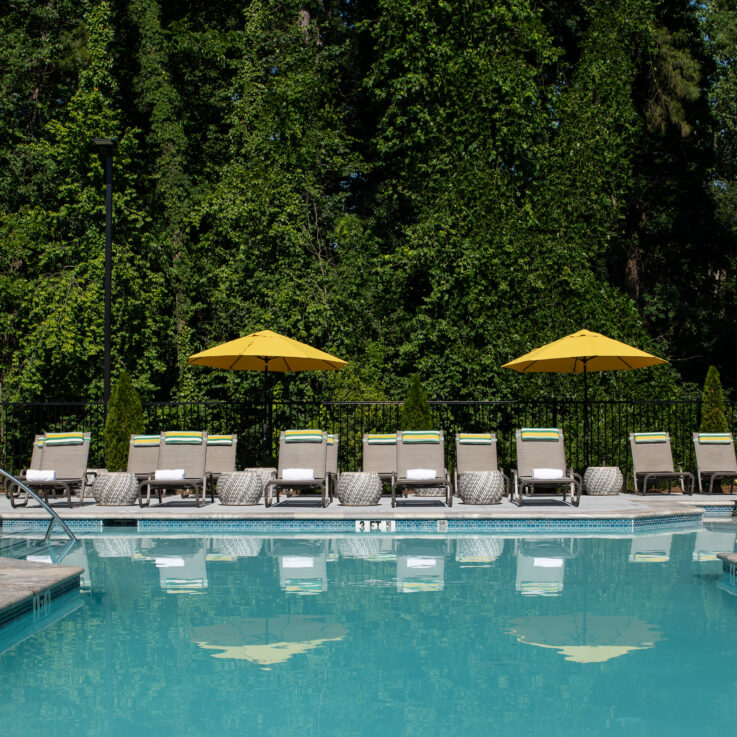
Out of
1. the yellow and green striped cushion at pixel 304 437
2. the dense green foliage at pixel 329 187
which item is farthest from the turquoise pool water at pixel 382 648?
the dense green foliage at pixel 329 187

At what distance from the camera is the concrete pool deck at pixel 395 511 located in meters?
9.75

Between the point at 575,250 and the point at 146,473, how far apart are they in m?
9.89

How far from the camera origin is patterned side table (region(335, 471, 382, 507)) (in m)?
10.5

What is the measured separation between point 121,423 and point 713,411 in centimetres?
914

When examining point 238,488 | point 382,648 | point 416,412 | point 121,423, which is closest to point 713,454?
point 416,412

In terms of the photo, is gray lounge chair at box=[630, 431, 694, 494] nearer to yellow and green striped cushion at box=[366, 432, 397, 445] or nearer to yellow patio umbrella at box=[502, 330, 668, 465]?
yellow patio umbrella at box=[502, 330, 668, 465]

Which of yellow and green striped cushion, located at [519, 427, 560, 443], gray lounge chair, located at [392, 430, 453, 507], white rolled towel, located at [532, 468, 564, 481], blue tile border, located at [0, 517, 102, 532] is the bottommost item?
blue tile border, located at [0, 517, 102, 532]

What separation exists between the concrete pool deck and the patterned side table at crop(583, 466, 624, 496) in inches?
20.5

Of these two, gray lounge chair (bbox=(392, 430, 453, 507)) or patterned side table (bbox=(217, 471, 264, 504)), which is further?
gray lounge chair (bbox=(392, 430, 453, 507))

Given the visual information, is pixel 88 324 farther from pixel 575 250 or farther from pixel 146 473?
pixel 575 250

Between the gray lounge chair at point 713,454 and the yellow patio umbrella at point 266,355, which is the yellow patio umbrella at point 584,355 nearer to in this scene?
the gray lounge chair at point 713,454

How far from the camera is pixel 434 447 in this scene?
11.0 m

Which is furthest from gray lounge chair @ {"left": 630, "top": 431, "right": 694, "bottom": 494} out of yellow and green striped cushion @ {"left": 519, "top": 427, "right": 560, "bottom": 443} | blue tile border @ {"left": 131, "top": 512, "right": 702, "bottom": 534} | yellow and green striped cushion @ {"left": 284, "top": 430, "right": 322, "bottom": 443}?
yellow and green striped cushion @ {"left": 284, "top": 430, "right": 322, "bottom": 443}

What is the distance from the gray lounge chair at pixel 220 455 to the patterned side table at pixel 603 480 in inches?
198
